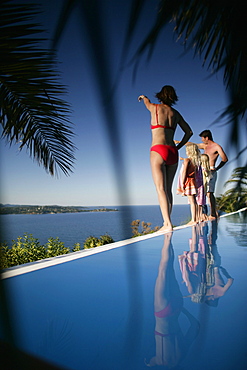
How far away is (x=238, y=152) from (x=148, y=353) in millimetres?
677

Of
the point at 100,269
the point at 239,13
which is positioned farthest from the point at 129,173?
the point at 100,269

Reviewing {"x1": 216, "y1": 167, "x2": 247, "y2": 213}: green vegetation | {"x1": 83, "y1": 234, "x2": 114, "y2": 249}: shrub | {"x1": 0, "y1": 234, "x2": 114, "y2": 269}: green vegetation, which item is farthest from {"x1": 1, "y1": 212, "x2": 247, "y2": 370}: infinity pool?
{"x1": 83, "y1": 234, "x2": 114, "y2": 249}: shrub

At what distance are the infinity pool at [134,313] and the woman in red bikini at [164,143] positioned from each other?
50.4 inches

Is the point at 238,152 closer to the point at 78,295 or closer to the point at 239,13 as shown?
the point at 239,13

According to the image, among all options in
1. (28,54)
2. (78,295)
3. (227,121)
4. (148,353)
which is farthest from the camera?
(78,295)

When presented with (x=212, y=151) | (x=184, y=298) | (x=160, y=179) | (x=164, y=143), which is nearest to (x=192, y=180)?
(x=160, y=179)

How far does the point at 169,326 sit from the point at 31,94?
1.30 metres

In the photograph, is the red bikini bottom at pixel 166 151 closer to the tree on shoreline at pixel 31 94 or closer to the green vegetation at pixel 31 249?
the tree on shoreline at pixel 31 94

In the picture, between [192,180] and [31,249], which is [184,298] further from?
[31,249]

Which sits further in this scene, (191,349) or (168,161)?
(168,161)

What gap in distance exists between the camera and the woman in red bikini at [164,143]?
2.89 meters

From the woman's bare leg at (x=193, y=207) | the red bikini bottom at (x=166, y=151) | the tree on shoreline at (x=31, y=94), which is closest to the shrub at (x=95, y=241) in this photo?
the woman's bare leg at (x=193, y=207)

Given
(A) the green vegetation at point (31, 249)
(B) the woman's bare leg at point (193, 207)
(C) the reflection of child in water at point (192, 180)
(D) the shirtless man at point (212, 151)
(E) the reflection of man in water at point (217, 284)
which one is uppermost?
(C) the reflection of child in water at point (192, 180)

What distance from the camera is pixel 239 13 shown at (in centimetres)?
30
